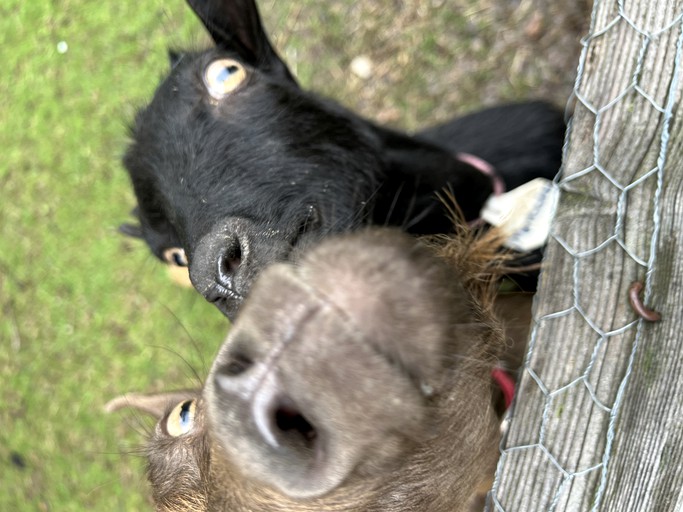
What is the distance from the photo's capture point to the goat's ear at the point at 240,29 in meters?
2.49

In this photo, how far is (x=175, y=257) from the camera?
2.67m

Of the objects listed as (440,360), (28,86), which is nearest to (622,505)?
(440,360)

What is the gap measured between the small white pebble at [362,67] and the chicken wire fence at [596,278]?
3.07 meters

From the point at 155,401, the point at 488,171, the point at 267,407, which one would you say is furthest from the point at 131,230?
the point at 267,407

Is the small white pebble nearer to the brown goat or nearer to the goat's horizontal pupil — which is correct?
the goat's horizontal pupil

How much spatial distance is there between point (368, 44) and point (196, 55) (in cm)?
216

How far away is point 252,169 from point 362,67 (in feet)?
8.33

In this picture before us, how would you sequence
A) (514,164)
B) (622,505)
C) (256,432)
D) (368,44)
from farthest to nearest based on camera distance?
(368,44) < (514,164) < (622,505) < (256,432)

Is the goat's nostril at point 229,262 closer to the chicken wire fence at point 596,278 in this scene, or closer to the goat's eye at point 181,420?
the goat's eye at point 181,420

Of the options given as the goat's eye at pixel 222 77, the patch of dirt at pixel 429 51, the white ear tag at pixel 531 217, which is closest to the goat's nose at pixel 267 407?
the white ear tag at pixel 531 217

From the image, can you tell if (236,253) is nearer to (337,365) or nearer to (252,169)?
(252,169)

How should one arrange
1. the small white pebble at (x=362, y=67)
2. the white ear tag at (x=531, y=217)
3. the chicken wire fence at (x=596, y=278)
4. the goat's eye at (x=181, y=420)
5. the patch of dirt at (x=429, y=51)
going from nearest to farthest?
the chicken wire fence at (x=596, y=278)
the goat's eye at (x=181, y=420)
the white ear tag at (x=531, y=217)
the patch of dirt at (x=429, y=51)
the small white pebble at (x=362, y=67)

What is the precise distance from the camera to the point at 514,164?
3248mm

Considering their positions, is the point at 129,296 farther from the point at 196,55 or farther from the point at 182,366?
the point at 196,55
